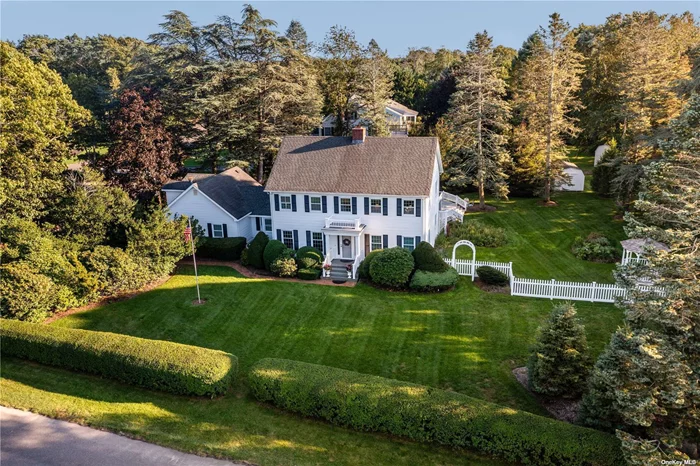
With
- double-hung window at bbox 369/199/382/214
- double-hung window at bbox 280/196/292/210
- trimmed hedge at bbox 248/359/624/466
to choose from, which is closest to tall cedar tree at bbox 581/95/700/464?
trimmed hedge at bbox 248/359/624/466

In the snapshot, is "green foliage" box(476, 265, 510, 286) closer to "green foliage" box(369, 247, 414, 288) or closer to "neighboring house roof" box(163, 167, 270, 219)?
"green foliage" box(369, 247, 414, 288)

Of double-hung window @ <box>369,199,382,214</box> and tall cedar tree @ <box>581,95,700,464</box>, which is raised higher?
double-hung window @ <box>369,199,382,214</box>

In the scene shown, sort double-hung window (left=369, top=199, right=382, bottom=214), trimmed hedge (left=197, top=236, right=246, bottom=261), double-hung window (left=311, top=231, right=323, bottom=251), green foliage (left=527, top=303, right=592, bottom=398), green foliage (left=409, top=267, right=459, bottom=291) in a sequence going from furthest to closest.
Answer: trimmed hedge (left=197, top=236, right=246, bottom=261)
double-hung window (left=311, top=231, right=323, bottom=251)
double-hung window (left=369, top=199, right=382, bottom=214)
green foliage (left=409, top=267, right=459, bottom=291)
green foliage (left=527, top=303, right=592, bottom=398)

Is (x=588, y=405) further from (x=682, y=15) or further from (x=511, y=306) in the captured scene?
(x=682, y=15)

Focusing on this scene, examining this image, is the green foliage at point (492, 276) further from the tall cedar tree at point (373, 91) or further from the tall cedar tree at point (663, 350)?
the tall cedar tree at point (373, 91)

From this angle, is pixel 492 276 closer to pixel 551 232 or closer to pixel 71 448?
pixel 551 232

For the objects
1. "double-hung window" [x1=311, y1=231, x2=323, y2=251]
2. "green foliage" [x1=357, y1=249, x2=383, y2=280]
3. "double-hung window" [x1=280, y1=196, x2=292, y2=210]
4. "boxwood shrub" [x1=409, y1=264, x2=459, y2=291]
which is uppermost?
"double-hung window" [x1=280, y1=196, x2=292, y2=210]

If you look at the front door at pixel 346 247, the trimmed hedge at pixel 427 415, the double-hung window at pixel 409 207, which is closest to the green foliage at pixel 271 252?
the front door at pixel 346 247
